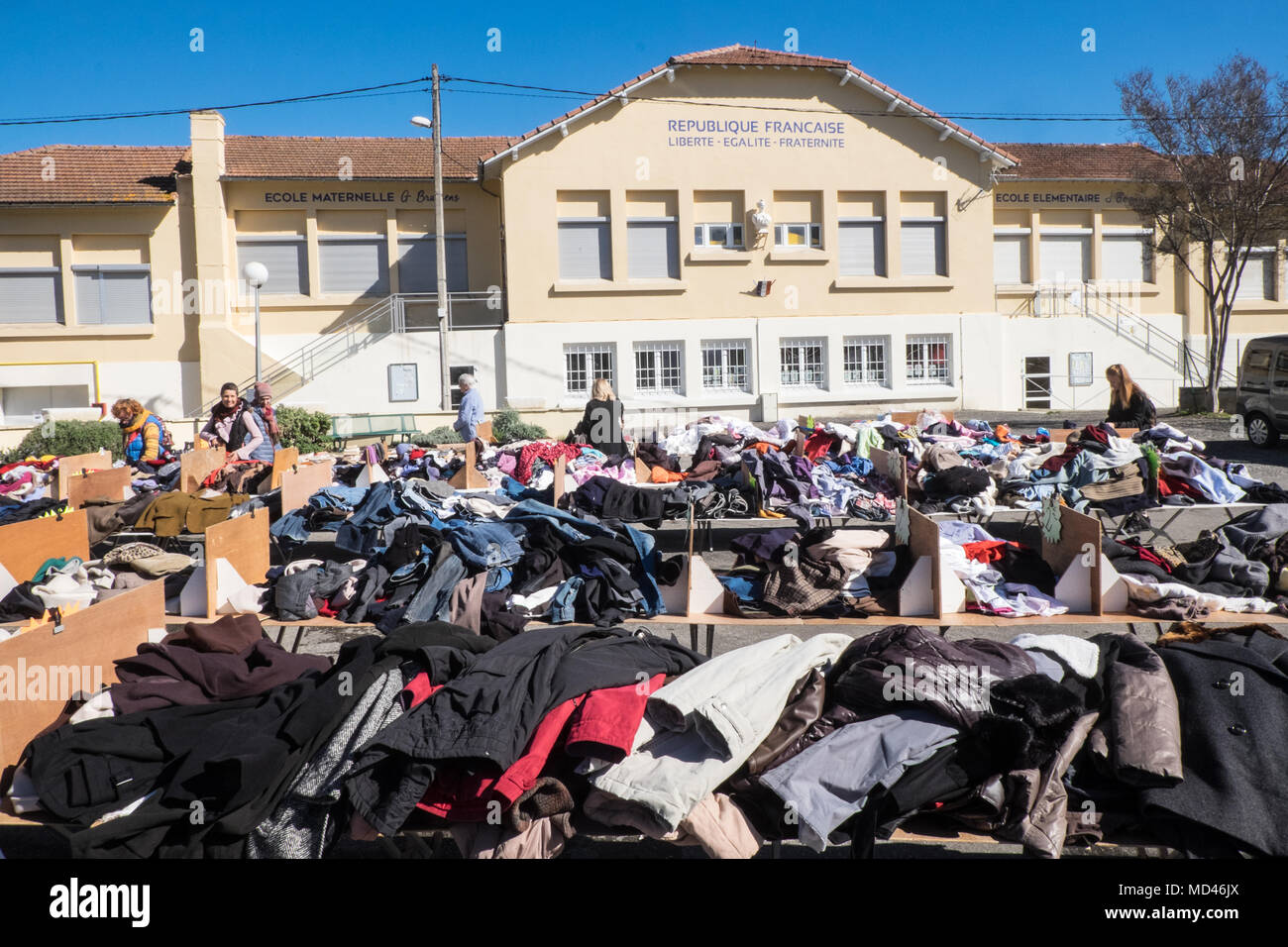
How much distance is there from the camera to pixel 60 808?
11.3 ft

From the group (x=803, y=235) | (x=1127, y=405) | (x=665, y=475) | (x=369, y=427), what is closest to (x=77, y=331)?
(x=369, y=427)

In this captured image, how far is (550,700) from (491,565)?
2565mm

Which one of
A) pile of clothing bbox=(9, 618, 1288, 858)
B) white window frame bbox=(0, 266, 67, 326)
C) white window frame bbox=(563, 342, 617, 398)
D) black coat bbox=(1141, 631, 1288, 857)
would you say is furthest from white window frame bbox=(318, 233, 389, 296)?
black coat bbox=(1141, 631, 1288, 857)

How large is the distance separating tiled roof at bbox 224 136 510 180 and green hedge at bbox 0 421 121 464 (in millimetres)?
10100

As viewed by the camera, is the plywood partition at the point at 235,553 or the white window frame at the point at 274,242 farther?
the white window frame at the point at 274,242

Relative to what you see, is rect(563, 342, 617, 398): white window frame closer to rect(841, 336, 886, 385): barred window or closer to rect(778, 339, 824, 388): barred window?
rect(778, 339, 824, 388): barred window

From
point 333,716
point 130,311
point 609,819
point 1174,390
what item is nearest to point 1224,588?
point 609,819

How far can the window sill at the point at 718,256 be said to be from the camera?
84.2ft

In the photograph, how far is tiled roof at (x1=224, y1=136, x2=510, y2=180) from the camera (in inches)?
1028

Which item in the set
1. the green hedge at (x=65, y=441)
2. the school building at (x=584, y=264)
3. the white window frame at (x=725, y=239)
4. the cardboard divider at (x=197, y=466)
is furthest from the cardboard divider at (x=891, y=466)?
the white window frame at (x=725, y=239)

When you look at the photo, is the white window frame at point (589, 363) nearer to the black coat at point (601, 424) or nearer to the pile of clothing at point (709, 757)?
the black coat at point (601, 424)

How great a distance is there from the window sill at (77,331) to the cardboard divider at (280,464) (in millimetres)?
18174

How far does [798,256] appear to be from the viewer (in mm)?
26031

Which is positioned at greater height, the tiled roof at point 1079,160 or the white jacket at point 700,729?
the tiled roof at point 1079,160
